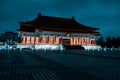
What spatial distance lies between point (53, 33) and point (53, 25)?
3.33 meters

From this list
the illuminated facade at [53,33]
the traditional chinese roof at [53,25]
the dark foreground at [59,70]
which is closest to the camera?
the dark foreground at [59,70]

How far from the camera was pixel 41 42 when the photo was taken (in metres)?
46.3

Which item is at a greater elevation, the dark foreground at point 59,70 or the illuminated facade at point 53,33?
the illuminated facade at point 53,33

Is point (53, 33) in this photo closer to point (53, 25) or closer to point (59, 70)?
point (53, 25)

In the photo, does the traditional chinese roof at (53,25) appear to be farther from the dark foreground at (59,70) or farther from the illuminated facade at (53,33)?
the dark foreground at (59,70)

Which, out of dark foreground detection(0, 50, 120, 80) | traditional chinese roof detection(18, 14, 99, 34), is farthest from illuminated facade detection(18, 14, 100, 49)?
dark foreground detection(0, 50, 120, 80)

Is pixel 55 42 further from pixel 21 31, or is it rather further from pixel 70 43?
pixel 21 31

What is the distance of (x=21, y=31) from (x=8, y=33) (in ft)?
302

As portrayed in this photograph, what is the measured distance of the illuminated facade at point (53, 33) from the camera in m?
46.8

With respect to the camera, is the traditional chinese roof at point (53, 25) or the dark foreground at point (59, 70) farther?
the traditional chinese roof at point (53, 25)

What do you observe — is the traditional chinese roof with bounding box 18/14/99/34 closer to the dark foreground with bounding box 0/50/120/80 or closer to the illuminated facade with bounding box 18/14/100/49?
the illuminated facade with bounding box 18/14/100/49

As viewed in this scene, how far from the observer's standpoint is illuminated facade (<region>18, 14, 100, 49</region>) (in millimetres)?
46750

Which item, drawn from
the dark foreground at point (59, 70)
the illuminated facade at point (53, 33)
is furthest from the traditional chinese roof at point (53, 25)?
the dark foreground at point (59, 70)

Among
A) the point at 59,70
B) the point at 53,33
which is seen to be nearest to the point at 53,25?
the point at 53,33
